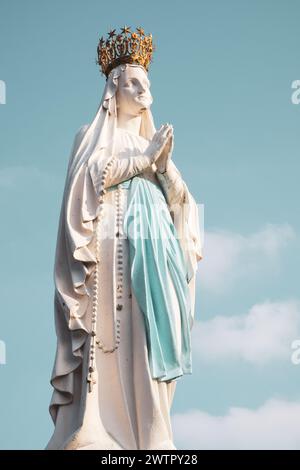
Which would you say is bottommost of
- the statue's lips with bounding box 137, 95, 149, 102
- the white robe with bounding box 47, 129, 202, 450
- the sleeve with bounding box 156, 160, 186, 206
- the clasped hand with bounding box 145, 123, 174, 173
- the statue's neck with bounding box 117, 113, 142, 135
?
the white robe with bounding box 47, 129, 202, 450

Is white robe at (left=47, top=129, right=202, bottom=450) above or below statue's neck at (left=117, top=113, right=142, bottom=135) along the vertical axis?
below

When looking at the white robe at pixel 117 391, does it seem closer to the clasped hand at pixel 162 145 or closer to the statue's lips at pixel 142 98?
the clasped hand at pixel 162 145

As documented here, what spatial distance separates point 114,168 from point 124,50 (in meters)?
1.60

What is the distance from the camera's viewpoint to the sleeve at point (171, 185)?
48.4 feet

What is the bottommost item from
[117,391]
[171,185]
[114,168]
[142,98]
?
[117,391]

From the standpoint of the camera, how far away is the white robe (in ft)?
43.2

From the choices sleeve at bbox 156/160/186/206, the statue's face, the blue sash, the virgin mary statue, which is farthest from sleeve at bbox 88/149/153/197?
the statue's face

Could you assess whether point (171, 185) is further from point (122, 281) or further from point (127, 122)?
point (122, 281)

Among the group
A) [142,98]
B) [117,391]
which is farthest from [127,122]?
[117,391]

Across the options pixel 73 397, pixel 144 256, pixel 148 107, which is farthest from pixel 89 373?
pixel 148 107

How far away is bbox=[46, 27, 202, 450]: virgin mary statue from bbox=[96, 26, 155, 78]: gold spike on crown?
0.27 feet

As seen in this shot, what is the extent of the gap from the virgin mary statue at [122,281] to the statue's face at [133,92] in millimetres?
11

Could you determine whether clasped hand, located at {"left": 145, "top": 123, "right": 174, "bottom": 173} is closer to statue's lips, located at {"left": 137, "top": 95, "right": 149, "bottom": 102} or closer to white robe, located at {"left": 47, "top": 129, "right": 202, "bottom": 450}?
statue's lips, located at {"left": 137, "top": 95, "right": 149, "bottom": 102}

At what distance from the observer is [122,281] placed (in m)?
13.9
